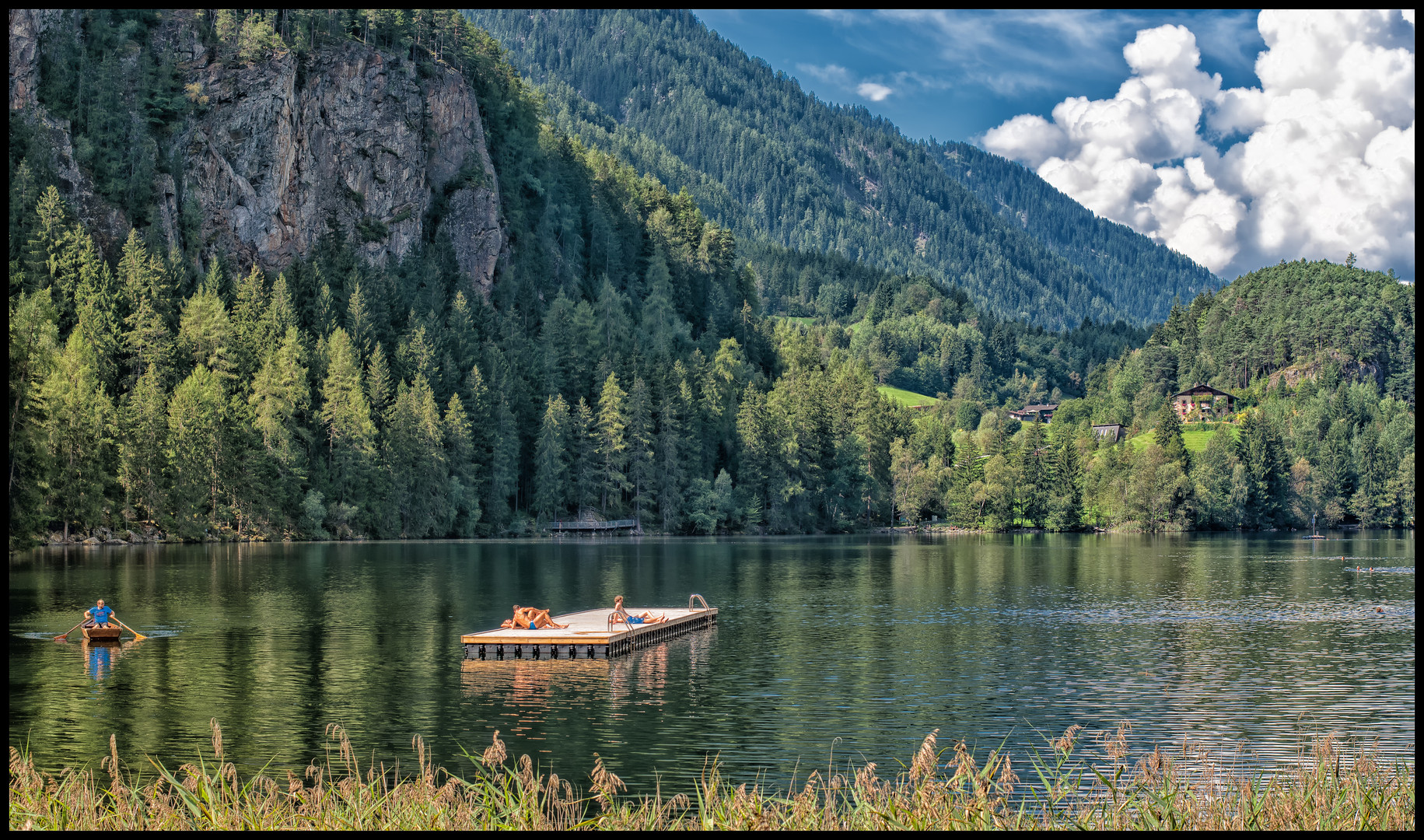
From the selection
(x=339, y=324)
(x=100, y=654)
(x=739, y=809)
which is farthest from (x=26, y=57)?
(x=739, y=809)

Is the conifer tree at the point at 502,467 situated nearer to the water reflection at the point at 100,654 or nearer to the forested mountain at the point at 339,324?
the forested mountain at the point at 339,324

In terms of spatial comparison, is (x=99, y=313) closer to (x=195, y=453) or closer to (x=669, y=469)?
(x=195, y=453)

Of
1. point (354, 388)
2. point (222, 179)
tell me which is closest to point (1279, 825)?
point (354, 388)

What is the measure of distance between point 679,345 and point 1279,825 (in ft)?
597

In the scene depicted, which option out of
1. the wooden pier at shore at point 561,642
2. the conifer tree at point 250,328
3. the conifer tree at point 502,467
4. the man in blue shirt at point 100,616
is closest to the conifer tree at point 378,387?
the conifer tree at point 250,328

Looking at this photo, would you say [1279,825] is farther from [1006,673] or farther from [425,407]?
[425,407]

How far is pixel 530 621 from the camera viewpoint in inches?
1984

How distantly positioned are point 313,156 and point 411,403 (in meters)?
43.7

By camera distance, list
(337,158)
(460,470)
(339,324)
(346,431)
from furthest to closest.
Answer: (337,158), (339,324), (460,470), (346,431)

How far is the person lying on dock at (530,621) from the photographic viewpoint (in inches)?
1981

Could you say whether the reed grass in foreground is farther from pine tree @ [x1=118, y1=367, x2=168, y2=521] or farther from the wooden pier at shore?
pine tree @ [x1=118, y1=367, x2=168, y2=521]

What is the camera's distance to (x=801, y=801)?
621 inches

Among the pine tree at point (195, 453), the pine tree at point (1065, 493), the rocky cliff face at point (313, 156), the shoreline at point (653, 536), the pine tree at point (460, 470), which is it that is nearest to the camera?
the shoreline at point (653, 536)

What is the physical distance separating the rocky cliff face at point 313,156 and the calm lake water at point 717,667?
7272 centimetres
